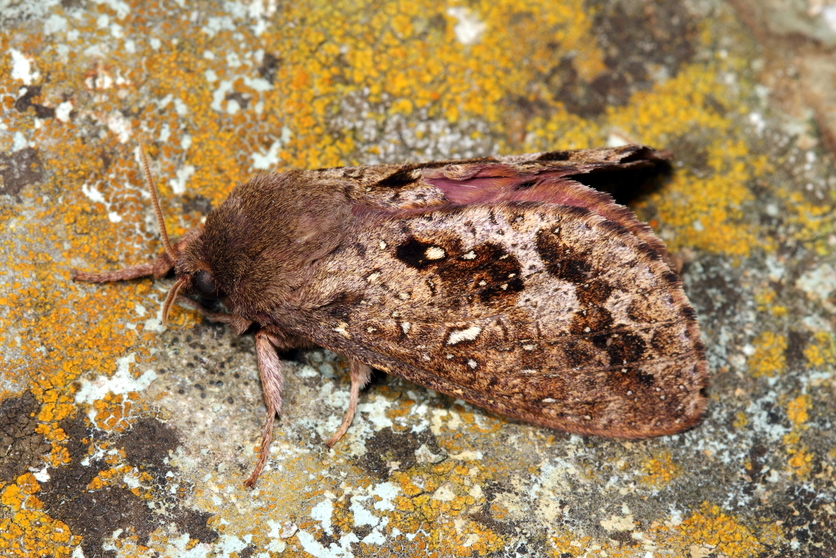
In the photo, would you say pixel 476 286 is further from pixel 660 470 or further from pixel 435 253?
pixel 660 470

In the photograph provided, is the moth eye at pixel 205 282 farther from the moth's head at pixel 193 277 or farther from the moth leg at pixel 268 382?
the moth leg at pixel 268 382

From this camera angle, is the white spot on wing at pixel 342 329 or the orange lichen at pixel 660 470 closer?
the white spot on wing at pixel 342 329

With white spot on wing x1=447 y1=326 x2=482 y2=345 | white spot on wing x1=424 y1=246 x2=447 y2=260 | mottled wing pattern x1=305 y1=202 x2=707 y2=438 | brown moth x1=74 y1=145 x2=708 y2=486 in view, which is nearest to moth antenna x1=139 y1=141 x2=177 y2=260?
brown moth x1=74 y1=145 x2=708 y2=486

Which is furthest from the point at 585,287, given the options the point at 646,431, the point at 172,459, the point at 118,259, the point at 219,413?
the point at 118,259

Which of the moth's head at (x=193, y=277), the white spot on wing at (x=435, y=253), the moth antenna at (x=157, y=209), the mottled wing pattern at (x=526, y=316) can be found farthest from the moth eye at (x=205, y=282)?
the white spot on wing at (x=435, y=253)

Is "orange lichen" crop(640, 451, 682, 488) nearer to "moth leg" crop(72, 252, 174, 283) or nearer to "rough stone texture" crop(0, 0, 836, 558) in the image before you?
"rough stone texture" crop(0, 0, 836, 558)

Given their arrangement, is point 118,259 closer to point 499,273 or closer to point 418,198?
point 418,198


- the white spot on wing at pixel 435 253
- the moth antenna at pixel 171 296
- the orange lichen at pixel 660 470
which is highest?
the white spot on wing at pixel 435 253
